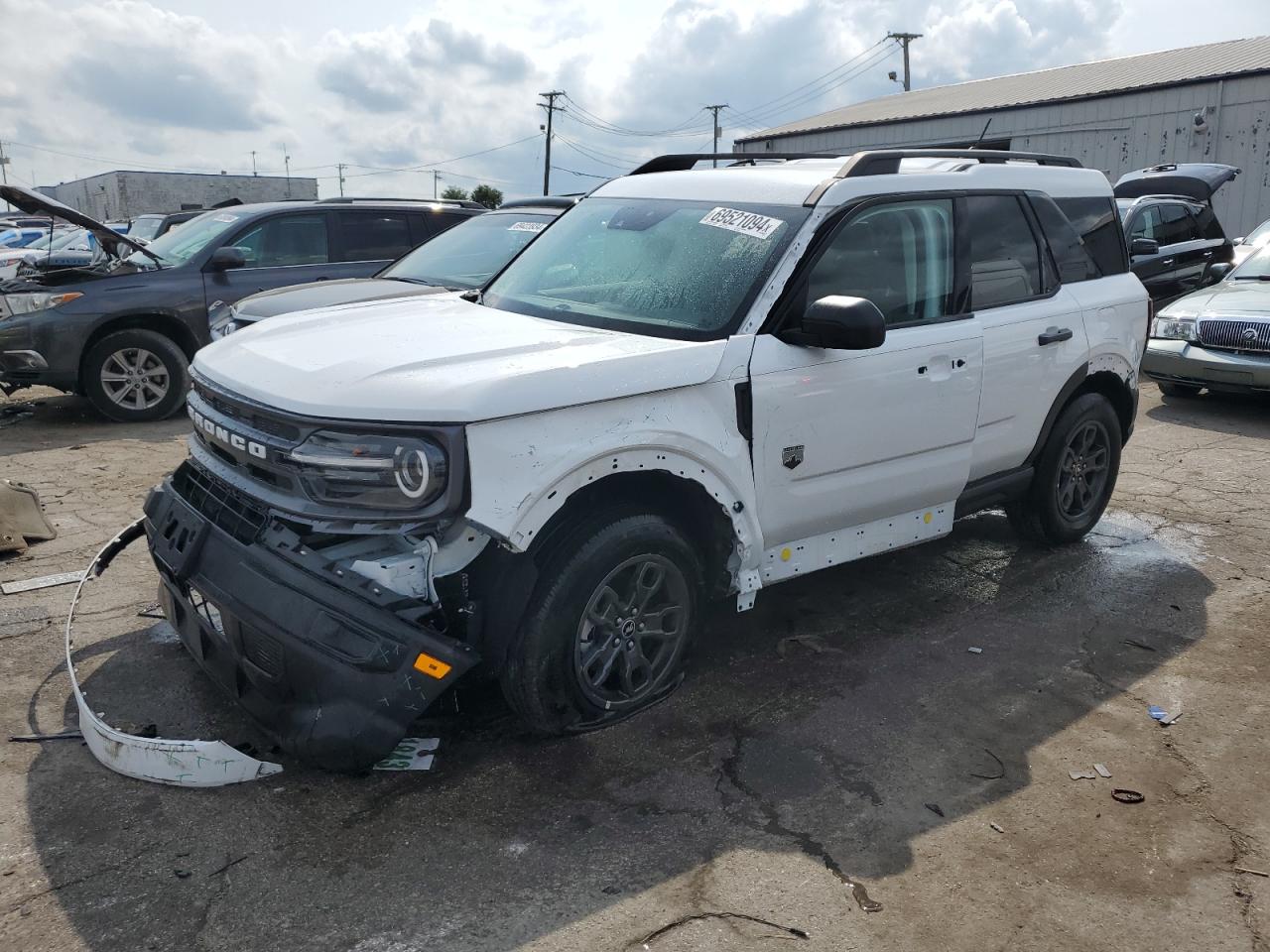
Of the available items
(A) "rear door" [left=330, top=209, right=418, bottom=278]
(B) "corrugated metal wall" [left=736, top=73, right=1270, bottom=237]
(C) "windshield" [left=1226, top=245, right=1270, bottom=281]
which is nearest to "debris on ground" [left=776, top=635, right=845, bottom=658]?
(A) "rear door" [left=330, top=209, right=418, bottom=278]

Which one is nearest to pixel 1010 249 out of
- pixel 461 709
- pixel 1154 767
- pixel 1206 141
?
pixel 1154 767

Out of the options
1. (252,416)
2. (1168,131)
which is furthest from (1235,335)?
(1168,131)

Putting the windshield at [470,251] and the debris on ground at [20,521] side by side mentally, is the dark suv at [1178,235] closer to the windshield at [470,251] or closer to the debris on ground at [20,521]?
the windshield at [470,251]

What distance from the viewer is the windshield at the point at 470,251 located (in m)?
7.33

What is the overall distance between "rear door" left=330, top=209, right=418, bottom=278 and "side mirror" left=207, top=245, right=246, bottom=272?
0.80 m

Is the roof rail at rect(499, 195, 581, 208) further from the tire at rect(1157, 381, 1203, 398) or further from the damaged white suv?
the tire at rect(1157, 381, 1203, 398)

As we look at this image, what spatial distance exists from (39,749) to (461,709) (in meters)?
1.38

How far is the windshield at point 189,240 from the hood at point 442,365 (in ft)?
17.7

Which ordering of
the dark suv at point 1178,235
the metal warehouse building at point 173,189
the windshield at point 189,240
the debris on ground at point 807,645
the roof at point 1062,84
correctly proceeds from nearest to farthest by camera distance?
the debris on ground at point 807,645 < the windshield at point 189,240 < the dark suv at point 1178,235 < the roof at point 1062,84 < the metal warehouse building at point 173,189

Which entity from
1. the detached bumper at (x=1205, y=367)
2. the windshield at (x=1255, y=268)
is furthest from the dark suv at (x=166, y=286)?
the windshield at (x=1255, y=268)

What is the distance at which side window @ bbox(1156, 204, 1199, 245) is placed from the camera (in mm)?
12242

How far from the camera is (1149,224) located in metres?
12.1

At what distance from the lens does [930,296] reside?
4.36 metres

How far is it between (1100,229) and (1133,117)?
20036 mm
